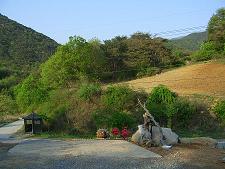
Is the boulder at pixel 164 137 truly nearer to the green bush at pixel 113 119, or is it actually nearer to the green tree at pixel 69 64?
the green bush at pixel 113 119

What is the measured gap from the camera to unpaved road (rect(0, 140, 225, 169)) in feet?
44.7

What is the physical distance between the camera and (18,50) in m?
72.8

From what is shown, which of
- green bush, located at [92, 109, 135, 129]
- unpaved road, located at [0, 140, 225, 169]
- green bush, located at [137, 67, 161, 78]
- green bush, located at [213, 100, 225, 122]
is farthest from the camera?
green bush, located at [137, 67, 161, 78]

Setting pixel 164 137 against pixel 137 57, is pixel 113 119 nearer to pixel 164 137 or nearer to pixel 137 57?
pixel 164 137

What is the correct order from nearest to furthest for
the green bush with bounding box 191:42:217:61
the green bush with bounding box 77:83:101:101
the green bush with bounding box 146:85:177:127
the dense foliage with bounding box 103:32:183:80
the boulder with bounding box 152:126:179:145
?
1. the boulder with bounding box 152:126:179:145
2. the green bush with bounding box 146:85:177:127
3. the green bush with bounding box 77:83:101:101
4. the dense foliage with bounding box 103:32:183:80
5. the green bush with bounding box 191:42:217:61

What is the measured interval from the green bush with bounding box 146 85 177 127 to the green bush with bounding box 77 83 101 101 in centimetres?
356

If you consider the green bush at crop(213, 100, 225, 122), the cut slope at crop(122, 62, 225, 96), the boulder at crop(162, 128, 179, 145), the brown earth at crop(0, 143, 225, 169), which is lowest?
Result: the brown earth at crop(0, 143, 225, 169)

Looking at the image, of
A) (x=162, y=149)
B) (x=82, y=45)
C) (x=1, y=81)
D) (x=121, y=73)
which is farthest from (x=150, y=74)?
(x=162, y=149)

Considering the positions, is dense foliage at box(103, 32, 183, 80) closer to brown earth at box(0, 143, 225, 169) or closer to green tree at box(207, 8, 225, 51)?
green tree at box(207, 8, 225, 51)

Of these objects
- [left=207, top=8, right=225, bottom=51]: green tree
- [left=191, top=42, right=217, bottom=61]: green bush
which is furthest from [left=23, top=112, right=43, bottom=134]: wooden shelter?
[left=207, top=8, right=225, bottom=51]: green tree

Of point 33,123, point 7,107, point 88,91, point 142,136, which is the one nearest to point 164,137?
point 142,136

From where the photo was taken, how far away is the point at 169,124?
90.8 feet

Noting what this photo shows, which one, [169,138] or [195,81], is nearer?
[169,138]

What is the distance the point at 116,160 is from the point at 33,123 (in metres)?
13.8
